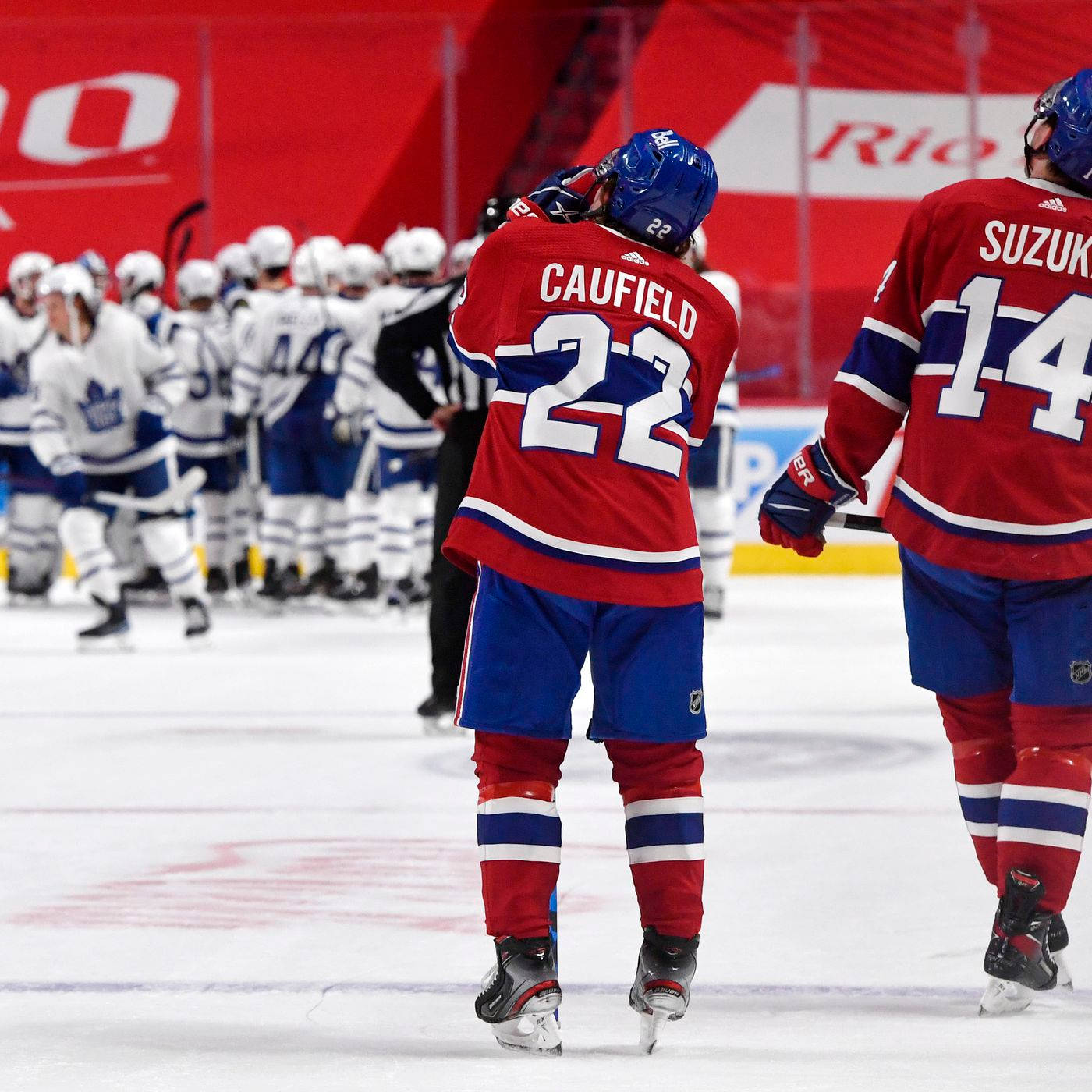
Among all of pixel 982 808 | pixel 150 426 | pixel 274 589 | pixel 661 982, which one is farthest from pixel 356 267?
pixel 661 982

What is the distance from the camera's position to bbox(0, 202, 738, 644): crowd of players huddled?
8234 millimetres

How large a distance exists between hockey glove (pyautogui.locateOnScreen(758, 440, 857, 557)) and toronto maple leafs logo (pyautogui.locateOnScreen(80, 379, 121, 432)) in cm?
534

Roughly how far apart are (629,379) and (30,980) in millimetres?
1262

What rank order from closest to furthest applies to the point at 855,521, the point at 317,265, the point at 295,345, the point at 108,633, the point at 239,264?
the point at 855,521
the point at 108,633
the point at 295,345
the point at 317,265
the point at 239,264

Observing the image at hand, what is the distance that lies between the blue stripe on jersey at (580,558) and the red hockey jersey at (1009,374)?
486 mm

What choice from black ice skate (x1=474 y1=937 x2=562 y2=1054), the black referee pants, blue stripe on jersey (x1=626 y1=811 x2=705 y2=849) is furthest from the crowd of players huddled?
black ice skate (x1=474 y1=937 x2=562 y2=1054)

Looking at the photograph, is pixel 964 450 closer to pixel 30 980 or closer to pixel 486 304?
pixel 486 304

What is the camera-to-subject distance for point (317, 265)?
33.4 feet

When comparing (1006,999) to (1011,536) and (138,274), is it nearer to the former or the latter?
(1011,536)

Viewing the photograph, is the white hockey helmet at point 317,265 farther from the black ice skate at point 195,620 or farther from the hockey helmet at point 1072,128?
the hockey helmet at point 1072,128

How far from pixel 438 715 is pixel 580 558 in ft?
10.4

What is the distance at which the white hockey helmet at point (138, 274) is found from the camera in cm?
1035

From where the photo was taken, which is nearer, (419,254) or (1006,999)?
(1006,999)

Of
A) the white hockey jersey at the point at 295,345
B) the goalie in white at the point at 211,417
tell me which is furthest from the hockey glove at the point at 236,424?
the white hockey jersey at the point at 295,345
